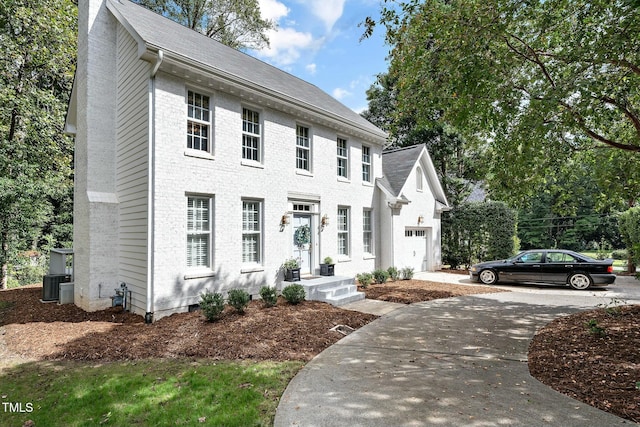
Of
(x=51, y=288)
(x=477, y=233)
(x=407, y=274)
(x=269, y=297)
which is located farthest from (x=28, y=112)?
(x=477, y=233)

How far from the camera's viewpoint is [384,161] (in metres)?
17.9

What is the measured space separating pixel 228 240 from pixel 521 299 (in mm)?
9097

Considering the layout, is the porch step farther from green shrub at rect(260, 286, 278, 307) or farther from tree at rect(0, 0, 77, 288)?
tree at rect(0, 0, 77, 288)

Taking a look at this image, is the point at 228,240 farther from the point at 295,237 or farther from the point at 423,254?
the point at 423,254

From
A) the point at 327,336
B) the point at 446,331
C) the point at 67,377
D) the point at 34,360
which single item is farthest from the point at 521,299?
the point at 34,360

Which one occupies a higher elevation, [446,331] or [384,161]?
Result: [384,161]

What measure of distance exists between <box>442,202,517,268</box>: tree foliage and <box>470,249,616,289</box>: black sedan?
13.8ft

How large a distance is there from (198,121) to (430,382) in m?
7.94

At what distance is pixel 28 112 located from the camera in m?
14.2

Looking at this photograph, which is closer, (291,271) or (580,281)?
(291,271)

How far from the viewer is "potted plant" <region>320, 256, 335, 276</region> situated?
37.3 feet

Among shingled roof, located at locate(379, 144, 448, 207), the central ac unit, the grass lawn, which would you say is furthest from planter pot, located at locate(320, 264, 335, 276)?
the central ac unit

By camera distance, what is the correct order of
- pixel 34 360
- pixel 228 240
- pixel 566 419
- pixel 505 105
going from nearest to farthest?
1. pixel 566 419
2. pixel 34 360
3. pixel 505 105
4. pixel 228 240

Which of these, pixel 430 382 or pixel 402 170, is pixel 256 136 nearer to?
pixel 430 382
